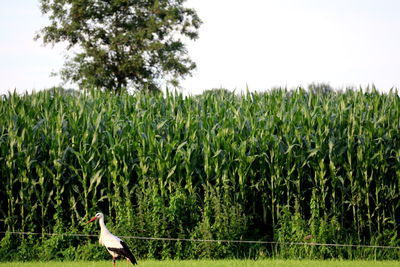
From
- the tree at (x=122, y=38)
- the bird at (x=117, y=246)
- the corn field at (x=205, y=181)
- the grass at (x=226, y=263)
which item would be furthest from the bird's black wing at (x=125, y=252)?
the tree at (x=122, y=38)

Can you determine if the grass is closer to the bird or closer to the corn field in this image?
the corn field

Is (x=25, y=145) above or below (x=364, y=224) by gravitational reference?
above

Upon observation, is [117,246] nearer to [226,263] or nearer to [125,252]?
[125,252]

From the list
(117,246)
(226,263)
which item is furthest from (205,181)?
(117,246)

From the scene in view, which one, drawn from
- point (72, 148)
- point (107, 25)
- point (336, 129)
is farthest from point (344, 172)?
point (107, 25)

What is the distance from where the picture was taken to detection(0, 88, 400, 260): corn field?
10867 millimetres

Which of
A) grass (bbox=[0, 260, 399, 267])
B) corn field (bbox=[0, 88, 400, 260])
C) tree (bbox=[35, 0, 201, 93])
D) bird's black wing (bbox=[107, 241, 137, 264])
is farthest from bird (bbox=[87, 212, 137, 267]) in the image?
tree (bbox=[35, 0, 201, 93])

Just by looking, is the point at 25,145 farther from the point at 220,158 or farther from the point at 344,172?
the point at 344,172

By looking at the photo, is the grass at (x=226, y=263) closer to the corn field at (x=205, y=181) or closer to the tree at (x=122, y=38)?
the corn field at (x=205, y=181)

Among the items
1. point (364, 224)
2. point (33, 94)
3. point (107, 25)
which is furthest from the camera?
point (107, 25)

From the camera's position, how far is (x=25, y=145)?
11.8 m

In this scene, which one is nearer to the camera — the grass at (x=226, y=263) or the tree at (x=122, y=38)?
the grass at (x=226, y=263)

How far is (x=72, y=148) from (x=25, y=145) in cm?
96

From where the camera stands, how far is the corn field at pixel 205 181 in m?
10.9
